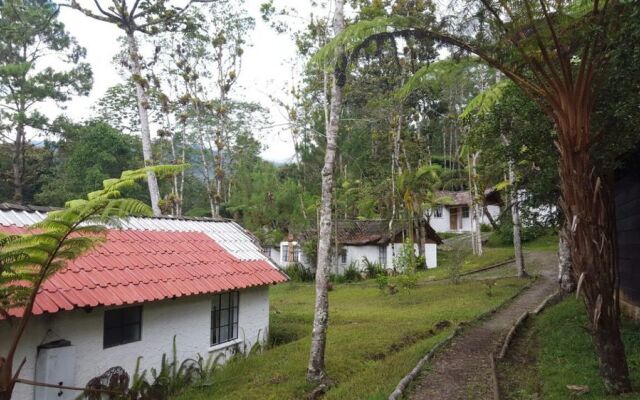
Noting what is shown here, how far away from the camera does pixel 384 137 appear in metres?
30.2

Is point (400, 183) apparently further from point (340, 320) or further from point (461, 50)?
point (461, 50)

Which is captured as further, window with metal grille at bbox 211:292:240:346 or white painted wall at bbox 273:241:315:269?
white painted wall at bbox 273:241:315:269

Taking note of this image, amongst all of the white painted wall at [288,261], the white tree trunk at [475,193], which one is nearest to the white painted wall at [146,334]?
the white tree trunk at [475,193]

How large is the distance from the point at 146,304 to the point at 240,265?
3.12m

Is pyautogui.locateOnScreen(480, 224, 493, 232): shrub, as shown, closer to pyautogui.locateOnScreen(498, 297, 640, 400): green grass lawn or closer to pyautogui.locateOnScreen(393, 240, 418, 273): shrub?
pyautogui.locateOnScreen(393, 240, 418, 273): shrub

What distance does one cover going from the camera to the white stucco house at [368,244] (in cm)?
2927

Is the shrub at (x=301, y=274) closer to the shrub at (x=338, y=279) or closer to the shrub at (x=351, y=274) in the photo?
the shrub at (x=338, y=279)

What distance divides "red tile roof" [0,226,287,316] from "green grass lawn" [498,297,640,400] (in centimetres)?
595

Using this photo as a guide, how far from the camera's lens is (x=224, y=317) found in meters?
11.3

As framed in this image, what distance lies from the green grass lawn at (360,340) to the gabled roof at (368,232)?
326 inches

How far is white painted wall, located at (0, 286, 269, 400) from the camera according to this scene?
7.10m

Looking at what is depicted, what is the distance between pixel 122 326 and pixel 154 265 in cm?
140

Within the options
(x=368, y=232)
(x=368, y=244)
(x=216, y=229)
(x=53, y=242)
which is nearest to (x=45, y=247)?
(x=53, y=242)

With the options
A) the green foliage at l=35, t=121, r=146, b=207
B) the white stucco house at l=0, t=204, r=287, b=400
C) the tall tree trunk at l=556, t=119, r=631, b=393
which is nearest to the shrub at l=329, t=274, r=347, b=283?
the white stucco house at l=0, t=204, r=287, b=400
